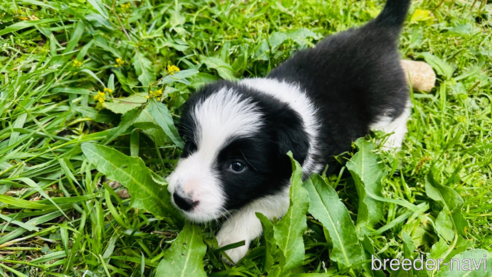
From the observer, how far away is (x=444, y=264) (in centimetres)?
211

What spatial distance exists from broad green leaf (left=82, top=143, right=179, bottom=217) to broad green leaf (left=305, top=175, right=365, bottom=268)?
2.87ft

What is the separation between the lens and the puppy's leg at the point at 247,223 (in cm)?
241

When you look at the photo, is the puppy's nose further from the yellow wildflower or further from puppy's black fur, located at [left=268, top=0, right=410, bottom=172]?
the yellow wildflower

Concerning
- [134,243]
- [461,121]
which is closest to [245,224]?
[134,243]

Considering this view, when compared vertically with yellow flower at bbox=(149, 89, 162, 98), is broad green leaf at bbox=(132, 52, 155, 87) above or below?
below

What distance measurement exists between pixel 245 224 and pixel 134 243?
0.68m

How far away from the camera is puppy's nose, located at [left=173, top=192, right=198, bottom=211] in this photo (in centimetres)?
202

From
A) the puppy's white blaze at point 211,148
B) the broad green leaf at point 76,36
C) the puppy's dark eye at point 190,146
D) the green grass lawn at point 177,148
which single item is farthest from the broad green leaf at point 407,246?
the broad green leaf at point 76,36

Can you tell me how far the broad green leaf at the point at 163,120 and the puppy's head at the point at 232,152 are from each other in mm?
251

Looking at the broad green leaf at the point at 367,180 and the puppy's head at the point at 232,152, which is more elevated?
the puppy's head at the point at 232,152

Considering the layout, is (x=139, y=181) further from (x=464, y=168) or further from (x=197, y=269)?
(x=464, y=168)

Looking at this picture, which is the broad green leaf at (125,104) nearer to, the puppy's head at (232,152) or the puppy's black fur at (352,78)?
the puppy's head at (232,152)

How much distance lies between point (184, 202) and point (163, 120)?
0.70 m

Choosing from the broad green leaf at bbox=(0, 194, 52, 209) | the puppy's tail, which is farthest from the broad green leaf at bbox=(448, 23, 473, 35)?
the broad green leaf at bbox=(0, 194, 52, 209)
